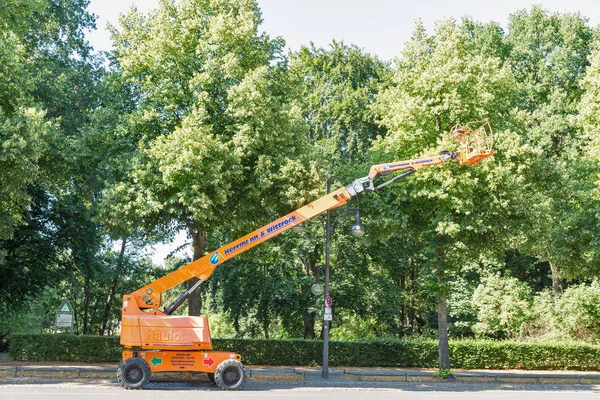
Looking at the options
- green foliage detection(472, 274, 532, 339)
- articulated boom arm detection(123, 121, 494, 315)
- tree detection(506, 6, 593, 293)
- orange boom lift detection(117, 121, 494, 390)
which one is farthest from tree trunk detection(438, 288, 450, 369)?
tree detection(506, 6, 593, 293)

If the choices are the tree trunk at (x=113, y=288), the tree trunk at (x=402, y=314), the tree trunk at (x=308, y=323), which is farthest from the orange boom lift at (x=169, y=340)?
the tree trunk at (x=402, y=314)

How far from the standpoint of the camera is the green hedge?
25.4 meters

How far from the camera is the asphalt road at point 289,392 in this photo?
1440 centimetres

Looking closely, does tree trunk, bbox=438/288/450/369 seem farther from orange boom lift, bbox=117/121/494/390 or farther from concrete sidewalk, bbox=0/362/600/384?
orange boom lift, bbox=117/121/494/390

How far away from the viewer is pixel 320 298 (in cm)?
3234

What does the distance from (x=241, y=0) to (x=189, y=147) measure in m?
7.94

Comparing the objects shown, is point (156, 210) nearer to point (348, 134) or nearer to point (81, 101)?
point (81, 101)

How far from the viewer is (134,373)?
16172 millimetres

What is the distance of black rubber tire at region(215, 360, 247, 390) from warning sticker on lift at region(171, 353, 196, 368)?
77 cm

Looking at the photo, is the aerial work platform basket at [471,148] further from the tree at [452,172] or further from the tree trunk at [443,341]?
the tree trunk at [443,341]

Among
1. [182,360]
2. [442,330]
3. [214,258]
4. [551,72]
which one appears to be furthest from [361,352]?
[551,72]

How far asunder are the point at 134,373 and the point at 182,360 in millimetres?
1309

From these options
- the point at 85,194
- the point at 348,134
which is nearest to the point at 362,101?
the point at 348,134

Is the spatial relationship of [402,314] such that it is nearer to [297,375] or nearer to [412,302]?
[412,302]
